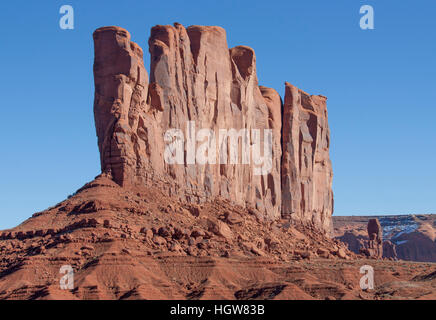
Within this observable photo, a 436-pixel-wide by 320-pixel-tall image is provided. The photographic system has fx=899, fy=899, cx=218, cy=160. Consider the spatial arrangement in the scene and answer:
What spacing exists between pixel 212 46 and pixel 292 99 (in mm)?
21290

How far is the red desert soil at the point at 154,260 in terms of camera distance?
199 ft

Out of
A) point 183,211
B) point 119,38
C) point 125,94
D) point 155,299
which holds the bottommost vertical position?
point 155,299

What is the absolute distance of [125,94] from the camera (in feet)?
240

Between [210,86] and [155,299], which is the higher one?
[210,86]

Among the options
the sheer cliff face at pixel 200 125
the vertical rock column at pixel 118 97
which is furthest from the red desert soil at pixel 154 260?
the sheer cliff face at pixel 200 125

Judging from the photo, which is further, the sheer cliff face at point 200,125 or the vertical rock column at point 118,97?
the sheer cliff face at point 200,125

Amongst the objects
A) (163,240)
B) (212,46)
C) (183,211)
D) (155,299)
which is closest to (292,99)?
(212,46)

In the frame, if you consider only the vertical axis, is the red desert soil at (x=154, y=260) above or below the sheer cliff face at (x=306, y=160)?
below

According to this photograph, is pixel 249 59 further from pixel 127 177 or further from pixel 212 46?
pixel 127 177

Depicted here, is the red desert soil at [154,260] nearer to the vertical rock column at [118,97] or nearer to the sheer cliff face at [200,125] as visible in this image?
the vertical rock column at [118,97]

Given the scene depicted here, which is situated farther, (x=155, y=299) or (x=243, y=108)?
(x=243, y=108)

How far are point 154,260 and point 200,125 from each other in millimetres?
22392

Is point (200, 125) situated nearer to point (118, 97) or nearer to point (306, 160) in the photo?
point (118, 97)

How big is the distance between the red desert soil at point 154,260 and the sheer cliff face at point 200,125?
358cm
